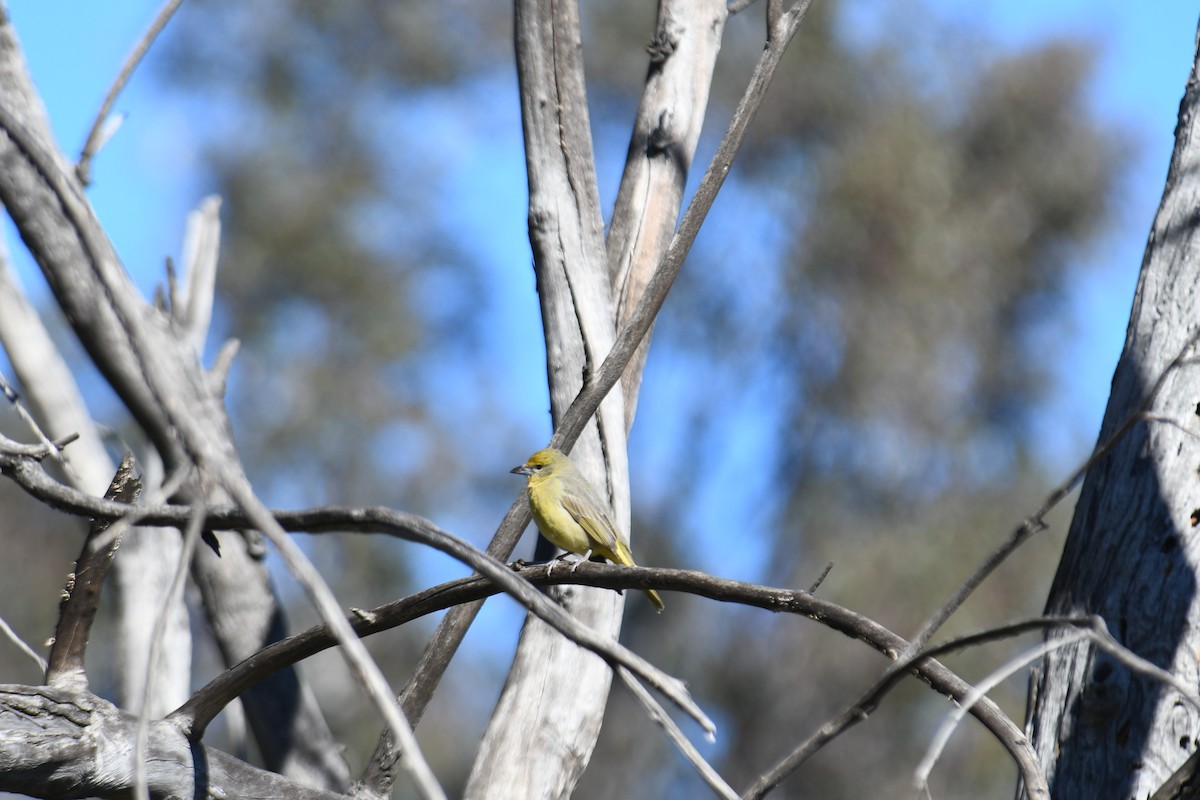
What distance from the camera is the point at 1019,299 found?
18.0 meters

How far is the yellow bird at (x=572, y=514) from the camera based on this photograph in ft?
14.6

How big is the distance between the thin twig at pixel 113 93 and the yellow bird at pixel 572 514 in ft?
6.60

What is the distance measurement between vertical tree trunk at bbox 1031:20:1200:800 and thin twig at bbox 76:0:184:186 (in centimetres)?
267

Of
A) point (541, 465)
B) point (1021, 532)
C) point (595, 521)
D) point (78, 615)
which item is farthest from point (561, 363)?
point (1021, 532)

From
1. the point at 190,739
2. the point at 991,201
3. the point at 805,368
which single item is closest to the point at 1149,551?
the point at 190,739

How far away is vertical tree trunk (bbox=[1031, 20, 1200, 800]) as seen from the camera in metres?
3.15

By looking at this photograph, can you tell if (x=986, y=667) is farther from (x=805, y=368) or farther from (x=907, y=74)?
(x=907, y=74)

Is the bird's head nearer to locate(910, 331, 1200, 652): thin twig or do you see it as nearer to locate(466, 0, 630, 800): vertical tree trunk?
locate(466, 0, 630, 800): vertical tree trunk

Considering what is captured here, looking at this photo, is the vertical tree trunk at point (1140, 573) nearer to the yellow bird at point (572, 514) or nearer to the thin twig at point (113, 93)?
the yellow bird at point (572, 514)

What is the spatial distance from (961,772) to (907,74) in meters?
10.3

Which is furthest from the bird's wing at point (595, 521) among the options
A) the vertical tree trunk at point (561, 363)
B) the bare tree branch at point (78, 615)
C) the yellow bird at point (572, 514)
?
the bare tree branch at point (78, 615)

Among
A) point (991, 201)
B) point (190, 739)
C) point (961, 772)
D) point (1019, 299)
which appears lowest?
point (190, 739)

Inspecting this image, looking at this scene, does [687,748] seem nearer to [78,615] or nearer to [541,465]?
[78,615]

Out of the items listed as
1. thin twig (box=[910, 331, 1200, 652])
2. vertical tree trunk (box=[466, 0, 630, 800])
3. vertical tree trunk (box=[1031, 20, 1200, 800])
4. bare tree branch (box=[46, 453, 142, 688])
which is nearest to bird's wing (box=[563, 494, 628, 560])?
vertical tree trunk (box=[466, 0, 630, 800])
